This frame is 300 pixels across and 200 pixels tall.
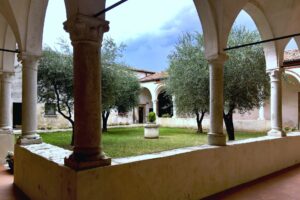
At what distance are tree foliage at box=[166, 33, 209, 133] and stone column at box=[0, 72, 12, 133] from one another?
6.51 meters

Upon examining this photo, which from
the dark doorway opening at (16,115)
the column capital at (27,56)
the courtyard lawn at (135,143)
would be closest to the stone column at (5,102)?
the column capital at (27,56)

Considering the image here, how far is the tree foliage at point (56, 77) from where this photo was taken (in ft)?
34.2

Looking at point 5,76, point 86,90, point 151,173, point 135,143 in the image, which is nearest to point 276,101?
point 151,173

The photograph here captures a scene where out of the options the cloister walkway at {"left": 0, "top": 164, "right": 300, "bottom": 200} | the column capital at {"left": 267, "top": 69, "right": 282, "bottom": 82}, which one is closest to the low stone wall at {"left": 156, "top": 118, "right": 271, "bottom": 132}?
the column capital at {"left": 267, "top": 69, "right": 282, "bottom": 82}

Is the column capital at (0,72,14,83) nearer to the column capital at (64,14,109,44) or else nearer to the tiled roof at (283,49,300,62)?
the column capital at (64,14,109,44)

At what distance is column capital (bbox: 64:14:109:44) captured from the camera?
2.81 m

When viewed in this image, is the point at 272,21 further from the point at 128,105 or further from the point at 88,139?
the point at 128,105

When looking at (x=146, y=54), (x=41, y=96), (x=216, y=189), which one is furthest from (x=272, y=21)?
(x=146, y=54)

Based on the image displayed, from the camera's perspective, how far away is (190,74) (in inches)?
417

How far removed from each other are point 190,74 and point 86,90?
320 inches

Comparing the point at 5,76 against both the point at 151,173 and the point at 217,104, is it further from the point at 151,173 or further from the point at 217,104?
the point at 217,104

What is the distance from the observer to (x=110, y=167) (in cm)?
290

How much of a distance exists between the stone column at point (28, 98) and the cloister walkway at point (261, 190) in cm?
93

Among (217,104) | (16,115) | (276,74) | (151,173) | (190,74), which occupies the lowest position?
(151,173)
